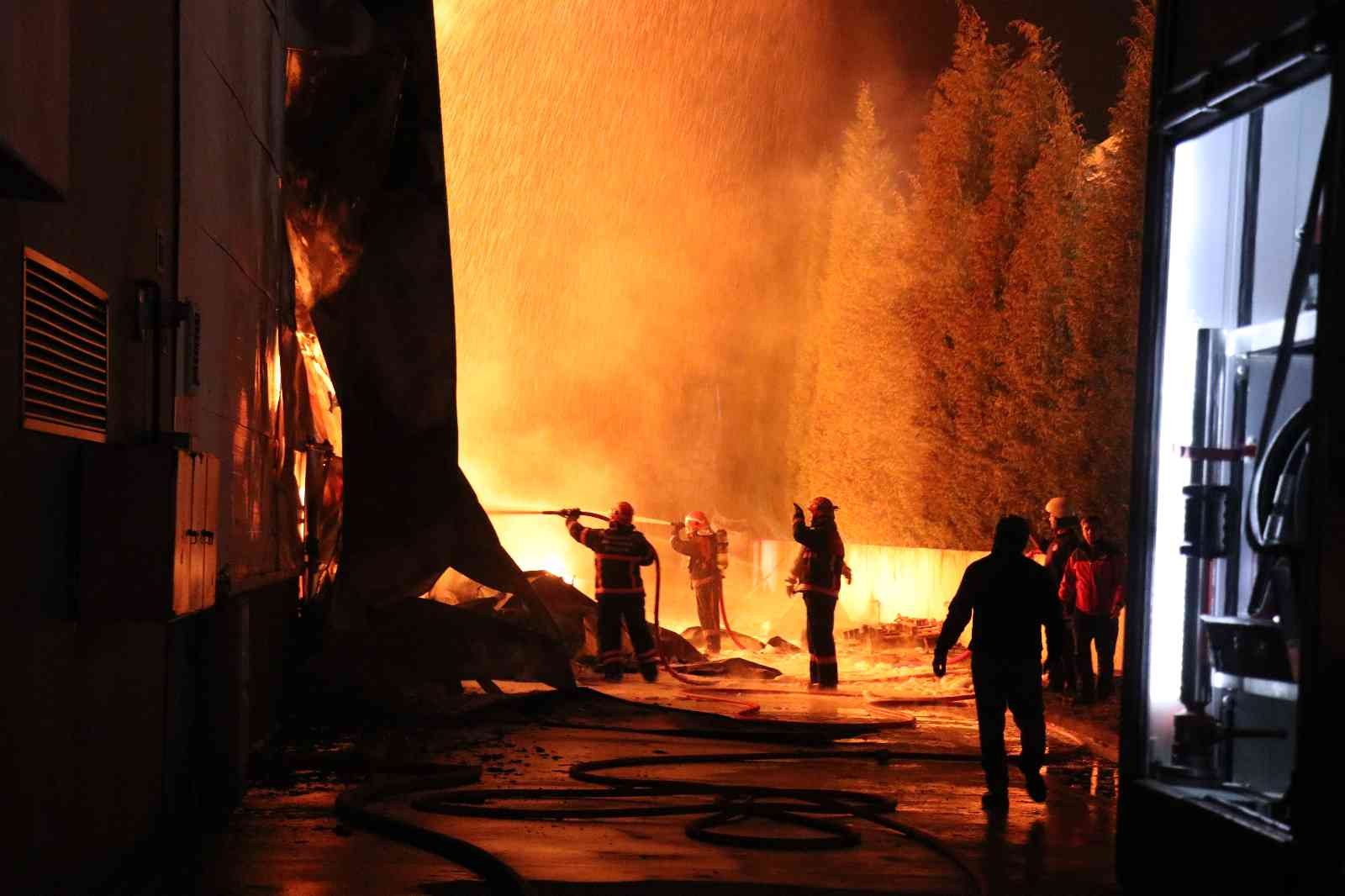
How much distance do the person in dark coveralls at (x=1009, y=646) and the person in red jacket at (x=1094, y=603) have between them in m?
6.18

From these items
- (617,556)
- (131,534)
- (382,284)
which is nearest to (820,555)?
(617,556)

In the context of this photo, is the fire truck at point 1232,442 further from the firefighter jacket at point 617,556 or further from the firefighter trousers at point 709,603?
the firefighter trousers at point 709,603

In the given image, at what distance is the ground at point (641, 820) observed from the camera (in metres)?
7.21

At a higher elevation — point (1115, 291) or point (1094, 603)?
point (1115, 291)

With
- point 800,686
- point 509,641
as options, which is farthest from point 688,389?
point 509,641

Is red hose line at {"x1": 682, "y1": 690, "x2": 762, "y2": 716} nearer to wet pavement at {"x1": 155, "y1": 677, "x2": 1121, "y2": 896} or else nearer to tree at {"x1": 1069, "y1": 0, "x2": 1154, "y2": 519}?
wet pavement at {"x1": 155, "y1": 677, "x2": 1121, "y2": 896}

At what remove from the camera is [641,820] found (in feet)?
29.2

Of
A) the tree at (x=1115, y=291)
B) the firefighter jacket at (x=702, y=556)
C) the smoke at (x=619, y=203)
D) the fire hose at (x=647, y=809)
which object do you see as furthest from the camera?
the smoke at (x=619, y=203)

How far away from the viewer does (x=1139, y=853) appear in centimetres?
540

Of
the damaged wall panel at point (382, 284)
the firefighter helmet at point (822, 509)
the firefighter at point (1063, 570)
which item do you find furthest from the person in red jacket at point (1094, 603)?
the damaged wall panel at point (382, 284)

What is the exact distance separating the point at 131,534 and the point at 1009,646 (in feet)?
17.7

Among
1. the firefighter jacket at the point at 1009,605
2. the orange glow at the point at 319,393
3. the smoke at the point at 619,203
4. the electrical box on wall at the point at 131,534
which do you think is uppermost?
the smoke at the point at 619,203

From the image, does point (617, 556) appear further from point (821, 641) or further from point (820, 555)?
point (821, 641)

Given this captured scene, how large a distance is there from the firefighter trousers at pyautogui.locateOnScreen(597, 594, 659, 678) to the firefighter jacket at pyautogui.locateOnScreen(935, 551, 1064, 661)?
8.11m
